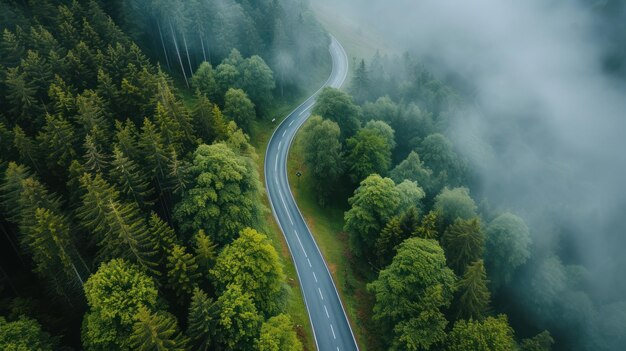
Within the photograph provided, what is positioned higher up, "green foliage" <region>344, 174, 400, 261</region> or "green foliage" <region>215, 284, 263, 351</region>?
"green foliage" <region>344, 174, 400, 261</region>

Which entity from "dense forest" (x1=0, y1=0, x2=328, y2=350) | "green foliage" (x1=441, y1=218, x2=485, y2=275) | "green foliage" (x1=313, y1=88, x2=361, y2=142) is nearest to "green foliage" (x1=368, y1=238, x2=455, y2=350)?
"green foliage" (x1=441, y1=218, x2=485, y2=275)

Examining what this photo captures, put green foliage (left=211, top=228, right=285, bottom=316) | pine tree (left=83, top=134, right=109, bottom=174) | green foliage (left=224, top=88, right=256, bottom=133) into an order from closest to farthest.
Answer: green foliage (left=211, top=228, right=285, bottom=316) < pine tree (left=83, top=134, right=109, bottom=174) < green foliage (left=224, top=88, right=256, bottom=133)

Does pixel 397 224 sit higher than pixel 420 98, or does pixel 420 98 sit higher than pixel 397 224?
pixel 420 98

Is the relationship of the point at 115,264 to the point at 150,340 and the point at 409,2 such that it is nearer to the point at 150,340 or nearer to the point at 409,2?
the point at 150,340

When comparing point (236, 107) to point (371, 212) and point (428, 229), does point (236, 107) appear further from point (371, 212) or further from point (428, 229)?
point (428, 229)

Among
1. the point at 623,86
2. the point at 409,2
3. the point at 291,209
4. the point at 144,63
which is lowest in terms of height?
the point at 291,209

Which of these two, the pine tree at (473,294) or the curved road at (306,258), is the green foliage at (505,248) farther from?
the curved road at (306,258)

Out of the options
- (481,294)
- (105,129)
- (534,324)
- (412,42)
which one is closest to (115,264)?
(105,129)

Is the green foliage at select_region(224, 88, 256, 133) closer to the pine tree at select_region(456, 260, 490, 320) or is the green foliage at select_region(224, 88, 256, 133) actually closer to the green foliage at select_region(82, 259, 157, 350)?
the green foliage at select_region(82, 259, 157, 350)
